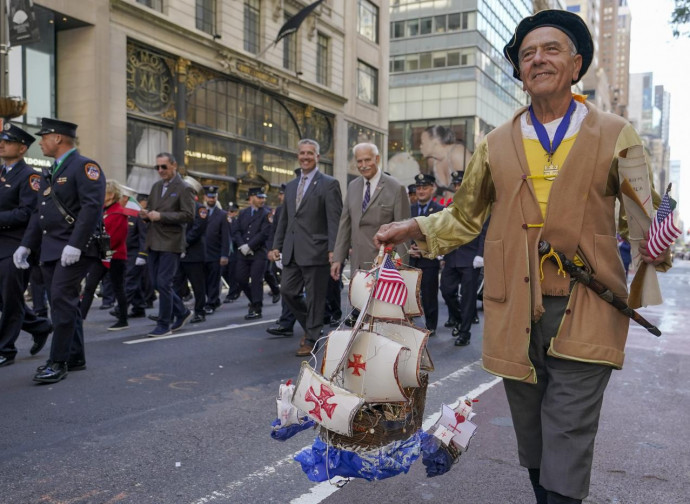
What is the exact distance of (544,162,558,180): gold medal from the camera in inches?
95.7

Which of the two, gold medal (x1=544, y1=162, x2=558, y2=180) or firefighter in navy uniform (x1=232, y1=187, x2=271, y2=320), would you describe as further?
firefighter in navy uniform (x1=232, y1=187, x2=271, y2=320)

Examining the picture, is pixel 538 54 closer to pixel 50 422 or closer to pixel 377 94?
pixel 50 422

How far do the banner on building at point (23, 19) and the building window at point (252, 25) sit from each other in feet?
37.9

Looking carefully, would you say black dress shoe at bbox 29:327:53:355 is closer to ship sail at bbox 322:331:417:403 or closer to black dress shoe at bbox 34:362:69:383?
black dress shoe at bbox 34:362:69:383

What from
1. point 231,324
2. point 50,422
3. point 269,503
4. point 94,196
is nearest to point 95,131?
point 231,324

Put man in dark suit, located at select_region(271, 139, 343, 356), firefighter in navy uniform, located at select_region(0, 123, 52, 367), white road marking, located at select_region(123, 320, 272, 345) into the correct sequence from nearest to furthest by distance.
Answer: firefighter in navy uniform, located at select_region(0, 123, 52, 367) < man in dark suit, located at select_region(271, 139, 343, 356) < white road marking, located at select_region(123, 320, 272, 345)

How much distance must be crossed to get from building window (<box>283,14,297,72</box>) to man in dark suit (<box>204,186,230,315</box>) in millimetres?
15421

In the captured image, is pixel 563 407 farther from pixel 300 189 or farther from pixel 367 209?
pixel 300 189

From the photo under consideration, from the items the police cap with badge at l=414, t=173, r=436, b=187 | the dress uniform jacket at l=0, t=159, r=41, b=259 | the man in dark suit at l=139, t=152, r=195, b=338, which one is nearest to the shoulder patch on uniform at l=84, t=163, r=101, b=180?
the dress uniform jacket at l=0, t=159, r=41, b=259

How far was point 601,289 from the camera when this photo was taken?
235 cm

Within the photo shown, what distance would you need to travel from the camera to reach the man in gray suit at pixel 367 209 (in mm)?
6648

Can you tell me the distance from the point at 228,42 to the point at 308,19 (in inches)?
241

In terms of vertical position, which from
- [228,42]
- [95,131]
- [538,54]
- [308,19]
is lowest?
[538,54]

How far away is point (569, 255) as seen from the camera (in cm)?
239
